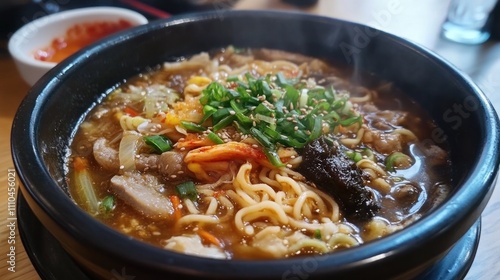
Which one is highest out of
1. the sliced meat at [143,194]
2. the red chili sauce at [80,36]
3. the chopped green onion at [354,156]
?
the chopped green onion at [354,156]

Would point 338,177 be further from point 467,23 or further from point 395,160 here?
point 467,23

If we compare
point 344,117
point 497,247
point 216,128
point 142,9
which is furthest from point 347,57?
point 142,9

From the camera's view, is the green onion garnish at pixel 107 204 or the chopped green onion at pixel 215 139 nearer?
the green onion garnish at pixel 107 204

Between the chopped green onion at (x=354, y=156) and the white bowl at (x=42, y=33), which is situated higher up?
the chopped green onion at (x=354, y=156)

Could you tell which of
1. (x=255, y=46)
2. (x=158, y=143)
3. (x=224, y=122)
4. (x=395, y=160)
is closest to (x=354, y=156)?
(x=395, y=160)

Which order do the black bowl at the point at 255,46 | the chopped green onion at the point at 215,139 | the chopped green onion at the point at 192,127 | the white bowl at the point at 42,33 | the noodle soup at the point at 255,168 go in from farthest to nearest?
the white bowl at the point at 42,33, the chopped green onion at the point at 192,127, the chopped green onion at the point at 215,139, the noodle soup at the point at 255,168, the black bowl at the point at 255,46

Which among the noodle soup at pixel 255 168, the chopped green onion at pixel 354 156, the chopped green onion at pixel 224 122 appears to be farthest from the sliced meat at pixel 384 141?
the chopped green onion at pixel 224 122

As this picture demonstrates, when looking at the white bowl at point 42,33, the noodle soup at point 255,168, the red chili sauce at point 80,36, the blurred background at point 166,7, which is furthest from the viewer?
the blurred background at point 166,7

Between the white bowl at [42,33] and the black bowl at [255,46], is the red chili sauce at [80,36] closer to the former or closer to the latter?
the white bowl at [42,33]
